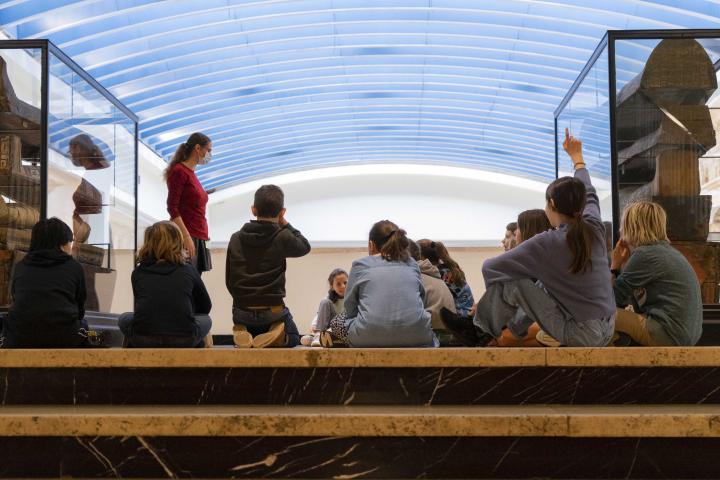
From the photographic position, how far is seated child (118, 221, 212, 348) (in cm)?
651

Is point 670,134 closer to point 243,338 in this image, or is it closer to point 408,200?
point 243,338

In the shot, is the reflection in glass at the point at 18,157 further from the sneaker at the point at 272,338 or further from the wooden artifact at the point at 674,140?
the wooden artifact at the point at 674,140

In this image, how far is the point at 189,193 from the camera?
8.48 meters

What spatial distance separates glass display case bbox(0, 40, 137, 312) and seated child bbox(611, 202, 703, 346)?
5376 millimetres

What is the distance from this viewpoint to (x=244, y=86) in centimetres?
2025

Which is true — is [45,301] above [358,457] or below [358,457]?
above

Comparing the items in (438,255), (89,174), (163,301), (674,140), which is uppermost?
(674,140)

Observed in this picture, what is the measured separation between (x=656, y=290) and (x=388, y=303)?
1775 millimetres

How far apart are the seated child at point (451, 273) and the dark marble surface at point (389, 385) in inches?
138

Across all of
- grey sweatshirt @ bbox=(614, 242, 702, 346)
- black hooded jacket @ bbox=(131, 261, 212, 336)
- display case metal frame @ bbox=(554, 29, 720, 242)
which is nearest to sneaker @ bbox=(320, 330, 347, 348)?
black hooded jacket @ bbox=(131, 261, 212, 336)

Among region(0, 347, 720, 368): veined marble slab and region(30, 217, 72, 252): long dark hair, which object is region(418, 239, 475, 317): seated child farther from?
region(0, 347, 720, 368): veined marble slab

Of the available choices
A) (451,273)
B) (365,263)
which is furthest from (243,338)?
(451,273)

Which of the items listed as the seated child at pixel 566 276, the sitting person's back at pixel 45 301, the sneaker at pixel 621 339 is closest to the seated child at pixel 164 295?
the sitting person's back at pixel 45 301

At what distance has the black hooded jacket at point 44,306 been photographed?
6.60 meters
